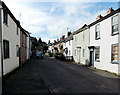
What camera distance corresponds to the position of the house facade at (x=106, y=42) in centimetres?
1384

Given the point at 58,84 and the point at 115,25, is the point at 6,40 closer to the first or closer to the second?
the point at 58,84

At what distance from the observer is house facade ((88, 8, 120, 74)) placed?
13836 millimetres

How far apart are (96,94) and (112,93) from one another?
3.15 feet

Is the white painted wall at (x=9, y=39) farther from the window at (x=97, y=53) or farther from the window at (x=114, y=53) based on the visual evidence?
the window at (x=97, y=53)

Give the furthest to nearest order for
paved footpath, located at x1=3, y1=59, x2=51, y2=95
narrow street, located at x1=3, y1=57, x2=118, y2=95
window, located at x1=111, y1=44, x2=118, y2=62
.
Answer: window, located at x1=111, y1=44, x2=118, y2=62
narrow street, located at x1=3, y1=57, x2=118, y2=95
paved footpath, located at x1=3, y1=59, x2=51, y2=95

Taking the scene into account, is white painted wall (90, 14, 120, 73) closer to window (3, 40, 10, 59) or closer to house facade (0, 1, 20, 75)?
house facade (0, 1, 20, 75)

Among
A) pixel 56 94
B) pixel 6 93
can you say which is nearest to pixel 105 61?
pixel 56 94

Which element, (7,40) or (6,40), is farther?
(7,40)

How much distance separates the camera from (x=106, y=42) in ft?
50.8

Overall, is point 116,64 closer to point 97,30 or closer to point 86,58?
point 97,30

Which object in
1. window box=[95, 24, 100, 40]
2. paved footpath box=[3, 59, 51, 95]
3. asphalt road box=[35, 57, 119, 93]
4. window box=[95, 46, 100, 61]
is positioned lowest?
asphalt road box=[35, 57, 119, 93]

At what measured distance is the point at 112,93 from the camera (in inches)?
291

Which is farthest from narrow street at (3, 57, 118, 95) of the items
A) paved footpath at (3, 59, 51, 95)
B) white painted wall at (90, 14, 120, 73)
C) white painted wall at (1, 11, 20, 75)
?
white painted wall at (90, 14, 120, 73)

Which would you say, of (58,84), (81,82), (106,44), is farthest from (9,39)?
(106,44)
